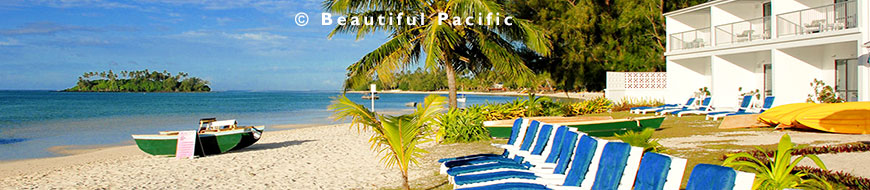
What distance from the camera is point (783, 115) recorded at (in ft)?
37.9

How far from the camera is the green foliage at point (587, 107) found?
1628cm

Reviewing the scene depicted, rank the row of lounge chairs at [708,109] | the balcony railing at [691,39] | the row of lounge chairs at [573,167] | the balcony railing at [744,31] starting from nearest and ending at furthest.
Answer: the row of lounge chairs at [573,167], the row of lounge chairs at [708,109], the balcony railing at [744,31], the balcony railing at [691,39]

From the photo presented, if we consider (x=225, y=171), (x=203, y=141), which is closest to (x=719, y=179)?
(x=225, y=171)

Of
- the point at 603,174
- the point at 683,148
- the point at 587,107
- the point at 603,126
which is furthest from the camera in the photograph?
the point at 587,107

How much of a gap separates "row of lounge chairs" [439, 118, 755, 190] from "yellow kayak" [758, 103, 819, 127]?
287 inches

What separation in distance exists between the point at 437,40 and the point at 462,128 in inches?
95.5

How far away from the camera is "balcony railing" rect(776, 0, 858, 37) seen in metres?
15.0

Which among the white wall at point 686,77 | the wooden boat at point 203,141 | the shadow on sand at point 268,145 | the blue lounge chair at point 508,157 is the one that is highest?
the white wall at point 686,77

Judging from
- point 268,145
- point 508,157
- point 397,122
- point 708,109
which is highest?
point 397,122

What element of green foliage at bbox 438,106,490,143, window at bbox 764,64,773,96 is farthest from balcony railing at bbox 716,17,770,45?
green foliage at bbox 438,106,490,143

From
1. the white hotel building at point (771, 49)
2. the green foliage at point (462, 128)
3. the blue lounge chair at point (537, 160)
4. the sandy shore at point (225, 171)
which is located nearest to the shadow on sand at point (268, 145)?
the sandy shore at point (225, 171)

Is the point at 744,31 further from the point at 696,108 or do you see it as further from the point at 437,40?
the point at 437,40

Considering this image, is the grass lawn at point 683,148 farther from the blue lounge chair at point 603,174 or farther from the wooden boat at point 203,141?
the wooden boat at point 203,141

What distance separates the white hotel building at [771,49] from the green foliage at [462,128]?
9.91m
